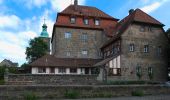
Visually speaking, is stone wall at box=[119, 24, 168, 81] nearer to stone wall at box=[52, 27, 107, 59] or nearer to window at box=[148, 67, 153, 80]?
window at box=[148, 67, 153, 80]

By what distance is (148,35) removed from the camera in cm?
4600

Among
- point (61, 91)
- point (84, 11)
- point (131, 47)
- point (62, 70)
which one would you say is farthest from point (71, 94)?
point (84, 11)

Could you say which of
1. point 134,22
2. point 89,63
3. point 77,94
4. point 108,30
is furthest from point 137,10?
point 77,94

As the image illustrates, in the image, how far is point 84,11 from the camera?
187ft

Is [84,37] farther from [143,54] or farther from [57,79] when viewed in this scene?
[57,79]

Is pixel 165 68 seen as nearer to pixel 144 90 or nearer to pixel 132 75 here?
pixel 132 75

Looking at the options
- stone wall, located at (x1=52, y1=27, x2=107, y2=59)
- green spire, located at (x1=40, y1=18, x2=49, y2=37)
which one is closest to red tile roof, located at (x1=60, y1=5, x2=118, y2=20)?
stone wall, located at (x1=52, y1=27, x2=107, y2=59)

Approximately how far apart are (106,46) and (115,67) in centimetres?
882

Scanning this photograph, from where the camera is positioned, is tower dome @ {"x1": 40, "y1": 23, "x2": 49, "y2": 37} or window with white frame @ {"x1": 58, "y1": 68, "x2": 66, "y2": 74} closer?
window with white frame @ {"x1": 58, "y1": 68, "x2": 66, "y2": 74}

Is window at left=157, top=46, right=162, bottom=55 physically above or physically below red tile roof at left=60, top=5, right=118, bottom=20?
below

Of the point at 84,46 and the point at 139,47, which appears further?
the point at 84,46

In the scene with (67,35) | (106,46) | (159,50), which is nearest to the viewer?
(159,50)

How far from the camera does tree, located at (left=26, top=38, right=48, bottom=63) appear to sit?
226 feet

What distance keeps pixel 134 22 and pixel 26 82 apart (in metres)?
20.9
